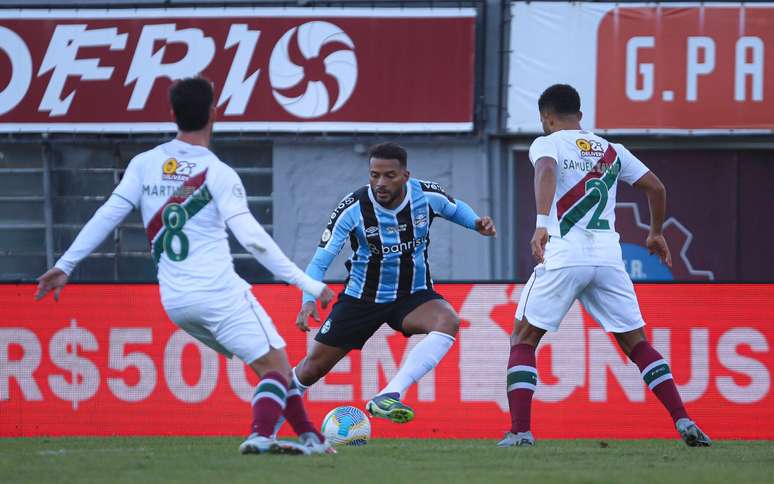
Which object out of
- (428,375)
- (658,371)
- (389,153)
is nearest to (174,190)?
(389,153)

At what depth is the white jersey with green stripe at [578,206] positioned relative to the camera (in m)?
7.83

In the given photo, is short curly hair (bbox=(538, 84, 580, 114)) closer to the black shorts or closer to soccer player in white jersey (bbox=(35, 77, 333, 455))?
the black shorts

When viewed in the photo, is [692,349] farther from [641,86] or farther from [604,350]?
[641,86]

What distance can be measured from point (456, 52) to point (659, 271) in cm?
336

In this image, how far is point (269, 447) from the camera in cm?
654

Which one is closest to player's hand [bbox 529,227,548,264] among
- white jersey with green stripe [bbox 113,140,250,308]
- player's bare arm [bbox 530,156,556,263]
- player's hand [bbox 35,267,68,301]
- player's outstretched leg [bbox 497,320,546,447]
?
player's bare arm [bbox 530,156,556,263]

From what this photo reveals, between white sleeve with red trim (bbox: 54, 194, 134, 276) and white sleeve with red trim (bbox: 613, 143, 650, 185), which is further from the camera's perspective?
white sleeve with red trim (bbox: 613, 143, 650, 185)

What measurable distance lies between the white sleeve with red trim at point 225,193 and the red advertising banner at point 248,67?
27.9 feet

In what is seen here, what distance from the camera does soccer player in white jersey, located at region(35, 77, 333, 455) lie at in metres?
6.36

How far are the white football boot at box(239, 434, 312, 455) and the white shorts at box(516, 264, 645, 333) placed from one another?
6.22 ft

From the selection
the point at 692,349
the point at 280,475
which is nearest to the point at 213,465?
the point at 280,475

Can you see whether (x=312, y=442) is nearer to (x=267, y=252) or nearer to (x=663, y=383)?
(x=267, y=252)

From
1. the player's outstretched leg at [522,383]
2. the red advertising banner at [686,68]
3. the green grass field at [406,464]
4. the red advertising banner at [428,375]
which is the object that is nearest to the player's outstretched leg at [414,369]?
the green grass field at [406,464]

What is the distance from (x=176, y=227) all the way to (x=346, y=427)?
2404 millimetres
